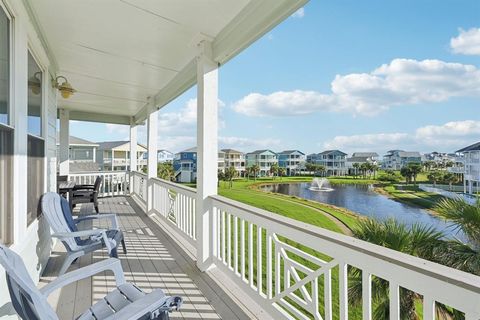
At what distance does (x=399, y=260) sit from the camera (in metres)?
1.23

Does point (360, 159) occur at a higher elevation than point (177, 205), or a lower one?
higher

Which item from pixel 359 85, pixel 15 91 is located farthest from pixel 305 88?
pixel 15 91

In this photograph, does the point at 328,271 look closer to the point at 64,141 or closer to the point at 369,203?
the point at 369,203

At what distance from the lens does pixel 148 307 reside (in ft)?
4.46

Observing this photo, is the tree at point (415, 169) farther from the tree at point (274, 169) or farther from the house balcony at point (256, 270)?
the tree at point (274, 169)

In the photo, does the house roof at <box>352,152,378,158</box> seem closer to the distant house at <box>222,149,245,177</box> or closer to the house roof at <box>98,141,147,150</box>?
the distant house at <box>222,149,245,177</box>

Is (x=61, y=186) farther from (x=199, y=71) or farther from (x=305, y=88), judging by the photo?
(x=305, y=88)

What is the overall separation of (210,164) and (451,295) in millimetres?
2557

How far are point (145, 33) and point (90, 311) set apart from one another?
269 centimetres

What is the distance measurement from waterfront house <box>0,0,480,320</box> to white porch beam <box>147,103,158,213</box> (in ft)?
3.97

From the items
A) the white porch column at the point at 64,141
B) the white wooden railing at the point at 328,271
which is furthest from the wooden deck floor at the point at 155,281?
the white porch column at the point at 64,141

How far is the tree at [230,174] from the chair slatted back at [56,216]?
197cm

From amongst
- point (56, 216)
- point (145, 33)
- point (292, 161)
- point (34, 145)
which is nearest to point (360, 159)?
→ point (292, 161)

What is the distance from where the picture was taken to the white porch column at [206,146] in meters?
3.21
